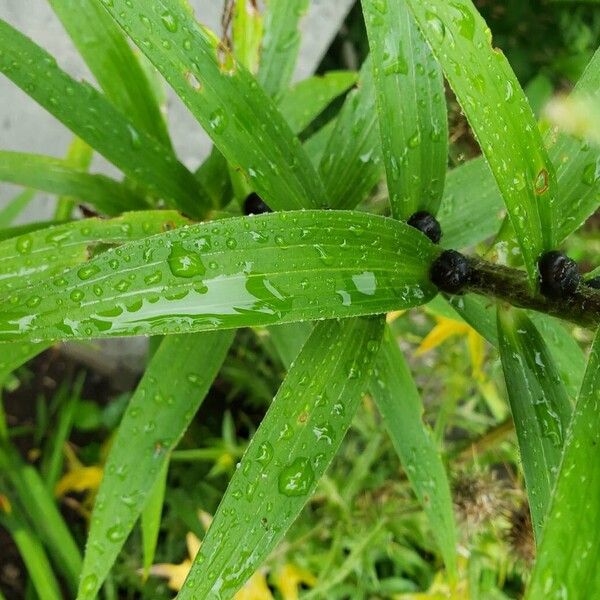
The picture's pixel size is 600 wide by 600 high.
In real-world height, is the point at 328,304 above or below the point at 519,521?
above

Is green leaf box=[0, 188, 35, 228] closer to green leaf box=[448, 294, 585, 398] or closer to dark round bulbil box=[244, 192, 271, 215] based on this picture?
dark round bulbil box=[244, 192, 271, 215]

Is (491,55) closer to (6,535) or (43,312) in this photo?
(43,312)

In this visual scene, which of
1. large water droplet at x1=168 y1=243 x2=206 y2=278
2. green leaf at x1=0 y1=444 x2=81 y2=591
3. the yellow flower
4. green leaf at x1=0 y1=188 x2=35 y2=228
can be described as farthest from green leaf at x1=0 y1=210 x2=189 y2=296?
green leaf at x1=0 y1=444 x2=81 y2=591

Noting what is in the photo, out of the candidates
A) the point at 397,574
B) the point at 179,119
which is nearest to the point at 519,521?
the point at 397,574

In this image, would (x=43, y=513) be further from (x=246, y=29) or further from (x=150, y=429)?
(x=246, y=29)

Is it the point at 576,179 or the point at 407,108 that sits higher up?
the point at 407,108

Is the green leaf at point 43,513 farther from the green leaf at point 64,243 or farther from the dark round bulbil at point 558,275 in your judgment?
the dark round bulbil at point 558,275

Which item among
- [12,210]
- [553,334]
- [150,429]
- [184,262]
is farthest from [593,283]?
[12,210]
